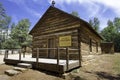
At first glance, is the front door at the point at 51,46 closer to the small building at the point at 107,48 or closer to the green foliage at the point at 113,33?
the small building at the point at 107,48

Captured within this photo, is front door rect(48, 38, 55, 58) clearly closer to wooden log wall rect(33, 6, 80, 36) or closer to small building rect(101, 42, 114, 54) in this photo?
wooden log wall rect(33, 6, 80, 36)

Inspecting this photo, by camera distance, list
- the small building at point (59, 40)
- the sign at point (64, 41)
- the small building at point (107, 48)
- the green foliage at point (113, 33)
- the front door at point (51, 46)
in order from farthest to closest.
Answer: the green foliage at point (113, 33) → the small building at point (107, 48) → the front door at point (51, 46) → the sign at point (64, 41) → the small building at point (59, 40)

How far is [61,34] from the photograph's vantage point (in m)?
14.4

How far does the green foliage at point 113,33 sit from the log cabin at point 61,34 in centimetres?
2992

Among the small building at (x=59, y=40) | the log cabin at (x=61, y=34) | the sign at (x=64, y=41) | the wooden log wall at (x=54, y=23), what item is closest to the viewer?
the small building at (x=59, y=40)

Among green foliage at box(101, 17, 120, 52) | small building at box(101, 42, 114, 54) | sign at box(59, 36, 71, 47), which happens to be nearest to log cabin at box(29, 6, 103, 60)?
sign at box(59, 36, 71, 47)

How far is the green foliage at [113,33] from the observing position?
4379 cm

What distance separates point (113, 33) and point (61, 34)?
4245 cm

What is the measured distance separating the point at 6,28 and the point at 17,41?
550 inches

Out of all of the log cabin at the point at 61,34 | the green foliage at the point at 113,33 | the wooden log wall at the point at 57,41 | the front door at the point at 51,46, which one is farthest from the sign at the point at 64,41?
the green foliage at the point at 113,33

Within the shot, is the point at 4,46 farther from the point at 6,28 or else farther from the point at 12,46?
the point at 6,28

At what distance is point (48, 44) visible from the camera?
1603 cm

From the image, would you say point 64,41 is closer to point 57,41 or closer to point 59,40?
point 59,40

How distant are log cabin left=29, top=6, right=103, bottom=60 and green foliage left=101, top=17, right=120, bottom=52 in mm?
29915
